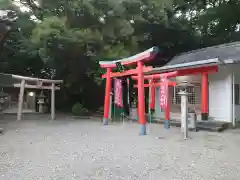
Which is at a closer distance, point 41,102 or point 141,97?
point 141,97

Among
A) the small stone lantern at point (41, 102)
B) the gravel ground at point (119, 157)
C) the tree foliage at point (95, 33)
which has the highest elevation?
the tree foliage at point (95, 33)

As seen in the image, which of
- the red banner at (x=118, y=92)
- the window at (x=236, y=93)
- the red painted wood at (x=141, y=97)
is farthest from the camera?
the window at (x=236, y=93)

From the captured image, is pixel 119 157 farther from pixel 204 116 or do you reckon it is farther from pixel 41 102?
pixel 41 102

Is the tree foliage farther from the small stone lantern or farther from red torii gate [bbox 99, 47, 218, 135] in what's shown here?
red torii gate [bbox 99, 47, 218, 135]

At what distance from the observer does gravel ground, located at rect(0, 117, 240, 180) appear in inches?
156

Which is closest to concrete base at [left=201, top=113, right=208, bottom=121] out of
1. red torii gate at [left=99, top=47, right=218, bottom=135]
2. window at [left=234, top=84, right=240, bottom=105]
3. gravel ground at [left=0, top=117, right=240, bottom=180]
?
red torii gate at [left=99, top=47, right=218, bottom=135]

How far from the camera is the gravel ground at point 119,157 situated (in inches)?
156

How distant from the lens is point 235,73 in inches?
390

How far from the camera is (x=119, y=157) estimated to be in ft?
16.8

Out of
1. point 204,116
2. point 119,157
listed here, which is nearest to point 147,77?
point 204,116

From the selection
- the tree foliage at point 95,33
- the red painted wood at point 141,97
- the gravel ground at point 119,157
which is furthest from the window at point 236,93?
the tree foliage at point 95,33

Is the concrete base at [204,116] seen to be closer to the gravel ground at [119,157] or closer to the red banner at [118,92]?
the gravel ground at [119,157]

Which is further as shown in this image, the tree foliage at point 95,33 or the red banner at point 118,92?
the tree foliage at point 95,33

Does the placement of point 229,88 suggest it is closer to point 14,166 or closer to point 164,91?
point 164,91
